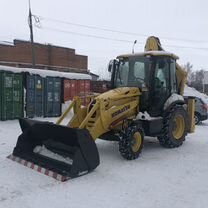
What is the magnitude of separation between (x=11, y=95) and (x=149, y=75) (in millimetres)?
7279

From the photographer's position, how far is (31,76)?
15070 mm

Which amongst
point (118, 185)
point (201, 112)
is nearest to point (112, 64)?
point (118, 185)

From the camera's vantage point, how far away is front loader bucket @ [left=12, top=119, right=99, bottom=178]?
21.1 ft

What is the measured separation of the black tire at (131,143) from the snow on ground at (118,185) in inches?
6.9

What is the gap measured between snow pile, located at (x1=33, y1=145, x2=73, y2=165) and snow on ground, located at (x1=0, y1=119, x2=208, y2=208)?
1.58ft

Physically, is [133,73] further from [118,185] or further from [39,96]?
[39,96]

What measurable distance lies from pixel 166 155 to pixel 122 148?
1541mm

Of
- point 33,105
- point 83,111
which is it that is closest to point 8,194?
point 83,111

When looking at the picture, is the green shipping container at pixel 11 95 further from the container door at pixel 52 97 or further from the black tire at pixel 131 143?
the black tire at pixel 131 143

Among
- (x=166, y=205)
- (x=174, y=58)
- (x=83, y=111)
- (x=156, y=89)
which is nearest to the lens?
(x=166, y=205)

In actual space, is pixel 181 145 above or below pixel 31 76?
below

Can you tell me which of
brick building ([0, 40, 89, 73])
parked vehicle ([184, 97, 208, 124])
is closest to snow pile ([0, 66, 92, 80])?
parked vehicle ([184, 97, 208, 124])

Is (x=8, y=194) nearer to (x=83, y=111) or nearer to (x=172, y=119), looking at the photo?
(x=83, y=111)

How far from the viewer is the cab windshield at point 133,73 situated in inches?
351
